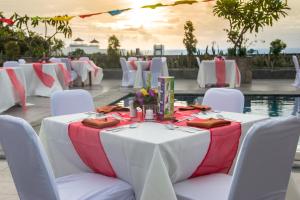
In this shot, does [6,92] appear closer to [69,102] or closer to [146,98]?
[69,102]

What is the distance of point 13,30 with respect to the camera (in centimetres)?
1664

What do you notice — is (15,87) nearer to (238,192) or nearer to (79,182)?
(79,182)

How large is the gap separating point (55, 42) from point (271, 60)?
23.8ft

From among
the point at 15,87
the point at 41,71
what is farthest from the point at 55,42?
the point at 15,87

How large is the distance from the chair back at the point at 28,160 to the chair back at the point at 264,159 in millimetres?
780

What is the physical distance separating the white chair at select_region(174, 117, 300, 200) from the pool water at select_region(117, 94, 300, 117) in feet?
14.2

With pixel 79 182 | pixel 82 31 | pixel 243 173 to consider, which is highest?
pixel 82 31

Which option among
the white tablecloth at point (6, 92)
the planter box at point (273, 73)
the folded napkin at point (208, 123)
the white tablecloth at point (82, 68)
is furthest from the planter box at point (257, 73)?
the folded napkin at point (208, 123)

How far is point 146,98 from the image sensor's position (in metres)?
2.54

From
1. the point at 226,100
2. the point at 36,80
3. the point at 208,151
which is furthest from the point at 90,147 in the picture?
the point at 36,80

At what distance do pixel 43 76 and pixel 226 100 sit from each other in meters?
6.50

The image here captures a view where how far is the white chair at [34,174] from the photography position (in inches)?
72.1

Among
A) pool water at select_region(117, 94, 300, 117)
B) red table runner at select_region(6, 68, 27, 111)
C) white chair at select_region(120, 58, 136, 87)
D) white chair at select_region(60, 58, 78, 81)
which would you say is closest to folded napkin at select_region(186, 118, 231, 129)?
pool water at select_region(117, 94, 300, 117)

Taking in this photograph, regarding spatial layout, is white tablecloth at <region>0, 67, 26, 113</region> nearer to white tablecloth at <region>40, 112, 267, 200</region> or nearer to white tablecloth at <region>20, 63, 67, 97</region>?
white tablecloth at <region>20, 63, 67, 97</region>
